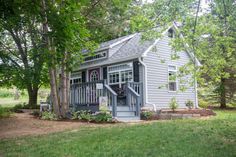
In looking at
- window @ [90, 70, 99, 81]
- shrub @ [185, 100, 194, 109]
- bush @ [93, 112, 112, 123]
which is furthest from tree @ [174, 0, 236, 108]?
window @ [90, 70, 99, 81]

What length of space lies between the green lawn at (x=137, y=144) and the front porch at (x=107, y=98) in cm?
439

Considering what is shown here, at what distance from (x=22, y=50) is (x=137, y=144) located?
Result: 16.4 m

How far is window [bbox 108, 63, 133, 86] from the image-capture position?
15.7 metres

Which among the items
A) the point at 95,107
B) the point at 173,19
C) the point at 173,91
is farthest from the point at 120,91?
the point at 173,19

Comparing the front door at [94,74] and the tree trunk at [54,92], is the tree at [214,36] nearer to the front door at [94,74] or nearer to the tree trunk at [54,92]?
the tree trunk at [54,92]

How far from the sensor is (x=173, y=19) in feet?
23.7

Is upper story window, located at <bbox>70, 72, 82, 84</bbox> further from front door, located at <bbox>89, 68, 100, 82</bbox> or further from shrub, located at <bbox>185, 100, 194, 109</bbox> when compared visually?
shrub, located at <bbox>185, 100, 194, 109</bbox>

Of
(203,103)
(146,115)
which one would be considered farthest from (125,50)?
(203,103)

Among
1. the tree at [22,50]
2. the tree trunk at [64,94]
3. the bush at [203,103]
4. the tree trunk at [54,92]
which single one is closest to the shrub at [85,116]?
the tree trunk at [64,94]

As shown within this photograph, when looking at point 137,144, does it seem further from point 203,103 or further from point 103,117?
point 203,103

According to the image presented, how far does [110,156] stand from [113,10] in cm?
1193

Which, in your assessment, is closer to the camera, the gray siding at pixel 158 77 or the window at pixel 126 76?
the gray siding at pixel 158 77

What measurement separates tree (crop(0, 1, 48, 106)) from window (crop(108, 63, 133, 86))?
405 centimetres

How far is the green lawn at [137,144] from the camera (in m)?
5.55
